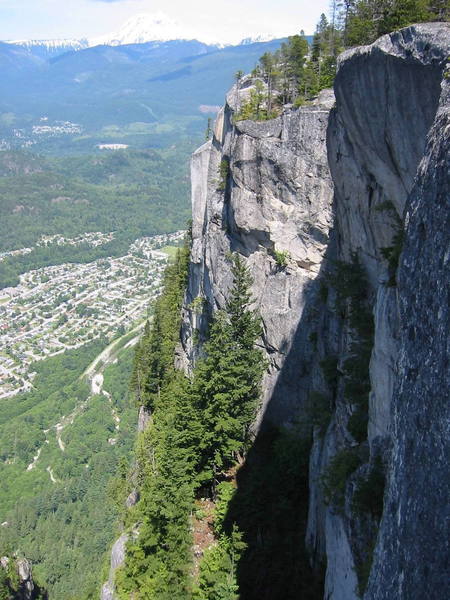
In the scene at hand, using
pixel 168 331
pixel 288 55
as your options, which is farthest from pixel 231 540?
pixel 288 55

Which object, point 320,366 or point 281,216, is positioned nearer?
point 320,366

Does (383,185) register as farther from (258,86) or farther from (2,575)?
(2,575)

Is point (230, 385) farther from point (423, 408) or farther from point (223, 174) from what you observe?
point (423, 408)

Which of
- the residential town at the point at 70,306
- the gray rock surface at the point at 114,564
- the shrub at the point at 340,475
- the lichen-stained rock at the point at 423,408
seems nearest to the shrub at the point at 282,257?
the shrub at the point at 340,475

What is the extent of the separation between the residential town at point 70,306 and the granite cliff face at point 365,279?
82434 mm

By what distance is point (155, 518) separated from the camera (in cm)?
2086

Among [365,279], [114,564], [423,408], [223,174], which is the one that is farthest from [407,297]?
[223,174]

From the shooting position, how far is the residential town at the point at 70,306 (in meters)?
114

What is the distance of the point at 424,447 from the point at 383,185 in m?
8.77

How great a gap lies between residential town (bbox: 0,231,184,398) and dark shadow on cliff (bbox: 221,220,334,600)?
272 feet

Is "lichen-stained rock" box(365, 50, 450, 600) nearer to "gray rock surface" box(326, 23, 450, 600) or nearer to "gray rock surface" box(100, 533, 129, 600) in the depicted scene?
"gray rock surface" box(326, 23, 450, 600)

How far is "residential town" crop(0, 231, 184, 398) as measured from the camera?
375 ft

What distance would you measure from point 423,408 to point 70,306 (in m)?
133

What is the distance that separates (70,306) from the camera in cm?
13650
